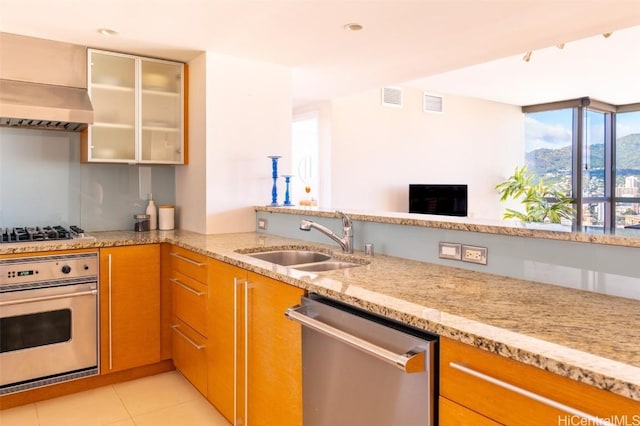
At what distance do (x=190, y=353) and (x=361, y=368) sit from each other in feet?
5.14

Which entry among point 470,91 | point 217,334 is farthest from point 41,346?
point 470,91

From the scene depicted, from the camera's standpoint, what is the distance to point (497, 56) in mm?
3381

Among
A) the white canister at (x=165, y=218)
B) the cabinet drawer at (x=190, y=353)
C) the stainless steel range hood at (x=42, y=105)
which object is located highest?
the stainless steel range hood at (x=42, y=105)

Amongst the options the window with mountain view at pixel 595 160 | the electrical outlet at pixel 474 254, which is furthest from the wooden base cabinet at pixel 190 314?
the window with mountain view at pixel 595 160

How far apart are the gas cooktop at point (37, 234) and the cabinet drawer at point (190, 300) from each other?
658 mm

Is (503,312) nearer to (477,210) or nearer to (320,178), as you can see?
(320,178)

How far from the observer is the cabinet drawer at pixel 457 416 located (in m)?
1.04

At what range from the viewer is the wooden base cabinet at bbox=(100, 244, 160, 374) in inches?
106

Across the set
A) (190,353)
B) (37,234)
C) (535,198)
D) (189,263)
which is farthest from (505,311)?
(535,198)

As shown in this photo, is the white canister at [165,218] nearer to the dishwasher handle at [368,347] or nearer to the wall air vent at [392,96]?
the dishwasher handle at [368,347]

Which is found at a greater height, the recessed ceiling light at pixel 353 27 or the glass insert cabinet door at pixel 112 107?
the recessed ceiling light at pixel 353 27

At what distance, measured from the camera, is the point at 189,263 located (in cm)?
258

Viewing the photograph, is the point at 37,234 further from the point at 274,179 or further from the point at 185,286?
the point at 274,179

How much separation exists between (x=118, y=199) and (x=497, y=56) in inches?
124
